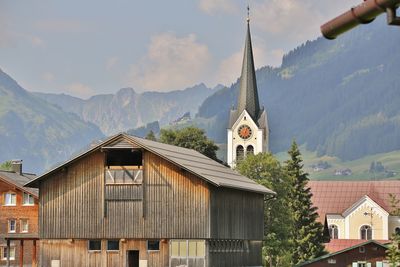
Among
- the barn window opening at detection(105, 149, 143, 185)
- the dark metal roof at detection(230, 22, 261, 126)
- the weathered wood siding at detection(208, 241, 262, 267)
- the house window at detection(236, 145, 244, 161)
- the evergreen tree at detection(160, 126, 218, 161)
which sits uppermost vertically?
the dark metal roof at detection(230, 22, 261, 126)

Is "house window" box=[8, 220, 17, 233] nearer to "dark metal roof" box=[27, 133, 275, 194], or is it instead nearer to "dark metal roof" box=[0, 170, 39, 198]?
"dark metal roof" box=[0, 170, 39, 198]

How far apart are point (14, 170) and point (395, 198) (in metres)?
54.1

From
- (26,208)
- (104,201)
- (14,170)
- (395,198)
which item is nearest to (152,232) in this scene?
(104,201)

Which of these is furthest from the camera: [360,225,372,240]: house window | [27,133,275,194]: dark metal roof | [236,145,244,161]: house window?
[236,145,244,161]: house window

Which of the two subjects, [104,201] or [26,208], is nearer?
[104,201]

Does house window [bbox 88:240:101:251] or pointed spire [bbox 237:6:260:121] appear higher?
pointed spire [bbox 237:6:260:121]

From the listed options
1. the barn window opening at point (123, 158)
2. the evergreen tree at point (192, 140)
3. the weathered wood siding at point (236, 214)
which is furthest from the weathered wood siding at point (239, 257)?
the evergreen tree at point (192, 140)

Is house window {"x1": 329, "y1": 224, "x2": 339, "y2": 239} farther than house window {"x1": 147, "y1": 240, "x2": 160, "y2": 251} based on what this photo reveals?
Yes

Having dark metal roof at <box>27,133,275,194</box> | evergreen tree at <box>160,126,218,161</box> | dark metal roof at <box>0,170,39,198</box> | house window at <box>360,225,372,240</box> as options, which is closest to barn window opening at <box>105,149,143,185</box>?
dark metal roof at <box>27,133,275,194</box>

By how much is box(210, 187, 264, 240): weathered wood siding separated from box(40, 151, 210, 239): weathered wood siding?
1.22m

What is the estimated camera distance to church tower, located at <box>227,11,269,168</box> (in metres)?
140

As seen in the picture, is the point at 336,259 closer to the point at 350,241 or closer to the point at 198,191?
the point at 198,191

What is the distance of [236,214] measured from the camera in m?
55.8

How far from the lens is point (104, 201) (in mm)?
52219
